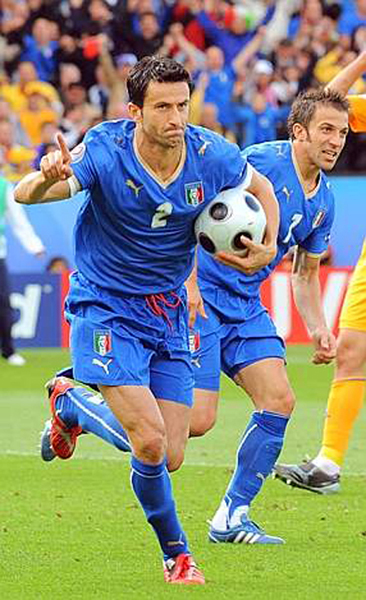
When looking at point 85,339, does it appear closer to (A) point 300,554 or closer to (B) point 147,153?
(B) point 147,153

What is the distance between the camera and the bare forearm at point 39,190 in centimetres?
605

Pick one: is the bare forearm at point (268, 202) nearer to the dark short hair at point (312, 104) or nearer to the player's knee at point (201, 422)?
the dark short hair at point (312, 104)

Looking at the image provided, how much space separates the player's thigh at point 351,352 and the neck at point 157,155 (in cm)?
311

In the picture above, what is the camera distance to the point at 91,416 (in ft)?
24.3

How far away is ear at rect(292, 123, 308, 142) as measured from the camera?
802cm

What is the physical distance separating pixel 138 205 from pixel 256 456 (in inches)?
69.1

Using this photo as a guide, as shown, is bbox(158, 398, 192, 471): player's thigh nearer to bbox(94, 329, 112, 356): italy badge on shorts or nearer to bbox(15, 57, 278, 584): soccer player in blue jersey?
bbox(15, 57, 278, 584): soccer player in blue jersey

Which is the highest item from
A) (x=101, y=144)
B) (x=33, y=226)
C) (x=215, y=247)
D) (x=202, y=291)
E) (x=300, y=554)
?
(x=101, y=144)

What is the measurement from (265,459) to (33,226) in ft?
40.1

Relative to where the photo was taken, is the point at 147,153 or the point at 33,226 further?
the point at 33,226

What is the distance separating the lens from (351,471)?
32.9 ft

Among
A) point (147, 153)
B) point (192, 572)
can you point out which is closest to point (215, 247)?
point (147, 153)

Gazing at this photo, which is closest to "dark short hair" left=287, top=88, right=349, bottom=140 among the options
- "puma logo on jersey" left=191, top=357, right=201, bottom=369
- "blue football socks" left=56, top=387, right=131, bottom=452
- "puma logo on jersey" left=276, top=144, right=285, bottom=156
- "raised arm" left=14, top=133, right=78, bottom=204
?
"puma logo on jersey" left=276, top=144, right=285, bottom=156

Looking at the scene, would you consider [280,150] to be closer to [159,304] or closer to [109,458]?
[159,304]
